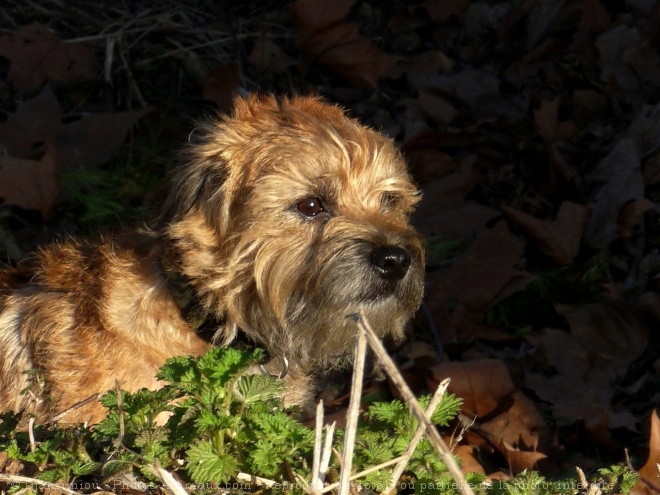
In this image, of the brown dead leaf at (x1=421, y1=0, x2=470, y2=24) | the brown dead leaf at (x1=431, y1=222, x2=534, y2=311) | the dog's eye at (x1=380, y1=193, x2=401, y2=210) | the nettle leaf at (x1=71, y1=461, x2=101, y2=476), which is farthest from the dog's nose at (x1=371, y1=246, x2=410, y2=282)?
the brown dead leaf at (x1=421, y1=0, x2=470, y2=24)

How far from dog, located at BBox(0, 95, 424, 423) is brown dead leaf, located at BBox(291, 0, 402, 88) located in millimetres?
2344

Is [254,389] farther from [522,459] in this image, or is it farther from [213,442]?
[522,459]

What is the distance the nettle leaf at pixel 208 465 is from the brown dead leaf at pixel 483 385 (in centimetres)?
208

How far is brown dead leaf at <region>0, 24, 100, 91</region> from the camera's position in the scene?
672cm

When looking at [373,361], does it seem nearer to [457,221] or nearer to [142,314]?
[457,221]

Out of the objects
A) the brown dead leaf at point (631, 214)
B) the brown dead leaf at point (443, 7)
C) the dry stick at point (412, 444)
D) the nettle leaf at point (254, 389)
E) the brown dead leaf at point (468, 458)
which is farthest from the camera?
the brown dead leaf at point (443, 7)

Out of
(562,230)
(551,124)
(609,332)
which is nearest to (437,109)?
(551,124)

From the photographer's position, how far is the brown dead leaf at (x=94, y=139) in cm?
638

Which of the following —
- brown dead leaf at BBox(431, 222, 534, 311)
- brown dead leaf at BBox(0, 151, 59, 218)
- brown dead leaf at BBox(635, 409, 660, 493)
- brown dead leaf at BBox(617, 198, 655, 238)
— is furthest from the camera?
brown dead leaf at BBox(0, 151, 59, 218)

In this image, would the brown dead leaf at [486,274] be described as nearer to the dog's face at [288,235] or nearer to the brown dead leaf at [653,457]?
the dog's face at [288,235]

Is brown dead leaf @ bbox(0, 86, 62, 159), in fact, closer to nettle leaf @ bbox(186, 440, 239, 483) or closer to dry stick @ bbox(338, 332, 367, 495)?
nettle leaf @ bbox(186, 440, 239, 483)

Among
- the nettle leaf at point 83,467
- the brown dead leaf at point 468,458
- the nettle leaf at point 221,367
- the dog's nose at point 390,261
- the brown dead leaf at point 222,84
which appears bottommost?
the brown dead leaf at point 468,458

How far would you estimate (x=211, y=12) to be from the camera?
23.5ft

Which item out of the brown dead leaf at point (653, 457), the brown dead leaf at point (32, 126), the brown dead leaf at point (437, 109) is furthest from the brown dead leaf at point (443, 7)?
the brown dead leaf at point (653, 457)
